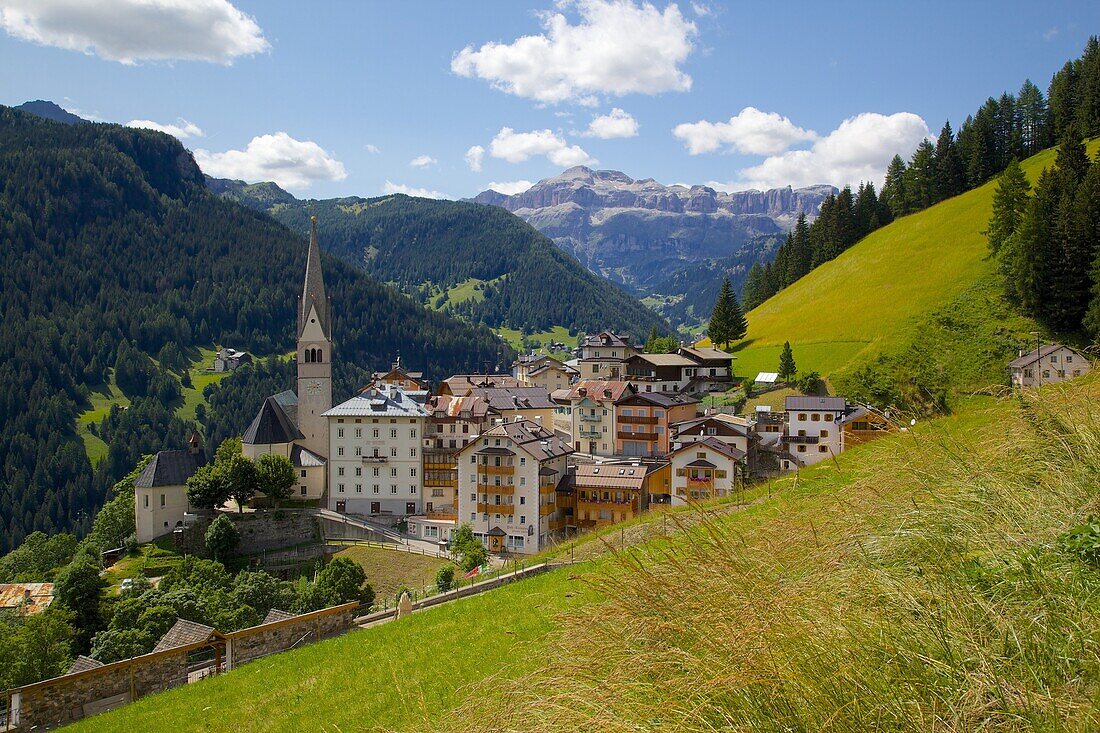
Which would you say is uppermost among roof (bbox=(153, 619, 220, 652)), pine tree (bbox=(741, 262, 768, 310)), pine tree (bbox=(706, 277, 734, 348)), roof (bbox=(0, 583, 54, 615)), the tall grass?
pine tree (bbox=(741, 262, 768, 310))

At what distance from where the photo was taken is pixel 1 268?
16962 cm

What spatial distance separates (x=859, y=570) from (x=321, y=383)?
229ft

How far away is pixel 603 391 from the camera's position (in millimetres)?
69750

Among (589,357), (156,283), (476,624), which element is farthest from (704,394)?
(156,283)

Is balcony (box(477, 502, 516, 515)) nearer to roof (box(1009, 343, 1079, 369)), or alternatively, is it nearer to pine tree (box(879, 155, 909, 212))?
roof (box(1009, 343, 1079, 369))

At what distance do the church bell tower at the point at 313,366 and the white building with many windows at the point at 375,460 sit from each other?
6.99 m

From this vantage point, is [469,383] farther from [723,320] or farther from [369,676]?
[369,676]

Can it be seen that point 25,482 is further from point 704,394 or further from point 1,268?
point 704,394

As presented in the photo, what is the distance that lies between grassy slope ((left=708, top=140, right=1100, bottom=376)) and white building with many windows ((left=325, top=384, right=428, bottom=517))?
37.2 meters

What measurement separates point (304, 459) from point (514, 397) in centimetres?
2104

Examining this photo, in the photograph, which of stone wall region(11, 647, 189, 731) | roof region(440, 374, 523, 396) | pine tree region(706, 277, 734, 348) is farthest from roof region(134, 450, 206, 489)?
pine tree region(706, 277, 734, 348)

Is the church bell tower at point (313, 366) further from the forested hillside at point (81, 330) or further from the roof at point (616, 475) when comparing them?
the forested hillside at point (81, 330)

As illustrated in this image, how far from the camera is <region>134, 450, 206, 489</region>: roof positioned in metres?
59.2

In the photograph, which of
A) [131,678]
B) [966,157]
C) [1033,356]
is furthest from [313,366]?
[966,157]
